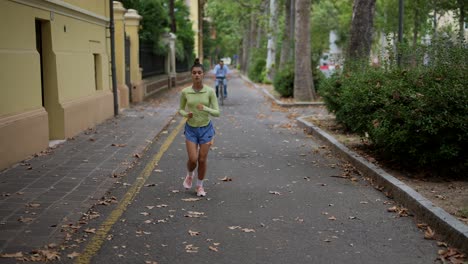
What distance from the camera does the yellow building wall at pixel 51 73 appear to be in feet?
30.9

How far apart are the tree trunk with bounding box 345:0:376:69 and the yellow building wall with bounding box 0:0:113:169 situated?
6.92 meters

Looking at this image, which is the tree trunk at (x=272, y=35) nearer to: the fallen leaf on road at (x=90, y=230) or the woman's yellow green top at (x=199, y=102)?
the woman's yellow green top at (x=199, y=102)

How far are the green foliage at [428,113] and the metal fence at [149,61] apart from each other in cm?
1785

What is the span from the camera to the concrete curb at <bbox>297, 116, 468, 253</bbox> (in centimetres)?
548

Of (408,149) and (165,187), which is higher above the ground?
(408,149)

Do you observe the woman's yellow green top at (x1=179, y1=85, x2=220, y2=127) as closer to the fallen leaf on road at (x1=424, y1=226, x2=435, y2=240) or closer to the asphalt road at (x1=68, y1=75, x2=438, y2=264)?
the asphalt road at (x1=68, y1=75, x2=438, y2=264)

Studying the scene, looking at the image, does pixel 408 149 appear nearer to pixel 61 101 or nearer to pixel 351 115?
pixel 351 115

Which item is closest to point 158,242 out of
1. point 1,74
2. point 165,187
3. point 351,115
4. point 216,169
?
point 165,187

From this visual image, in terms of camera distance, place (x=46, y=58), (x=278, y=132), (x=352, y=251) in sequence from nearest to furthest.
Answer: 1. (x=352, y=251)
2. (x=46, y=58)
3. (x=278, y=132)

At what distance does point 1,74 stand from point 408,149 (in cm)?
611

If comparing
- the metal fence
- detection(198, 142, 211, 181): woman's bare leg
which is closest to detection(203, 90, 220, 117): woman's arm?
detection(198, 142, 211, 181): woman's bare leg

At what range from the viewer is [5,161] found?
29.5 feet

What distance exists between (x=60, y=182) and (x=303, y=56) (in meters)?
15.6

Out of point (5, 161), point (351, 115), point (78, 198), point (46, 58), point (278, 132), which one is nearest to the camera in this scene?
point (78, 198)
